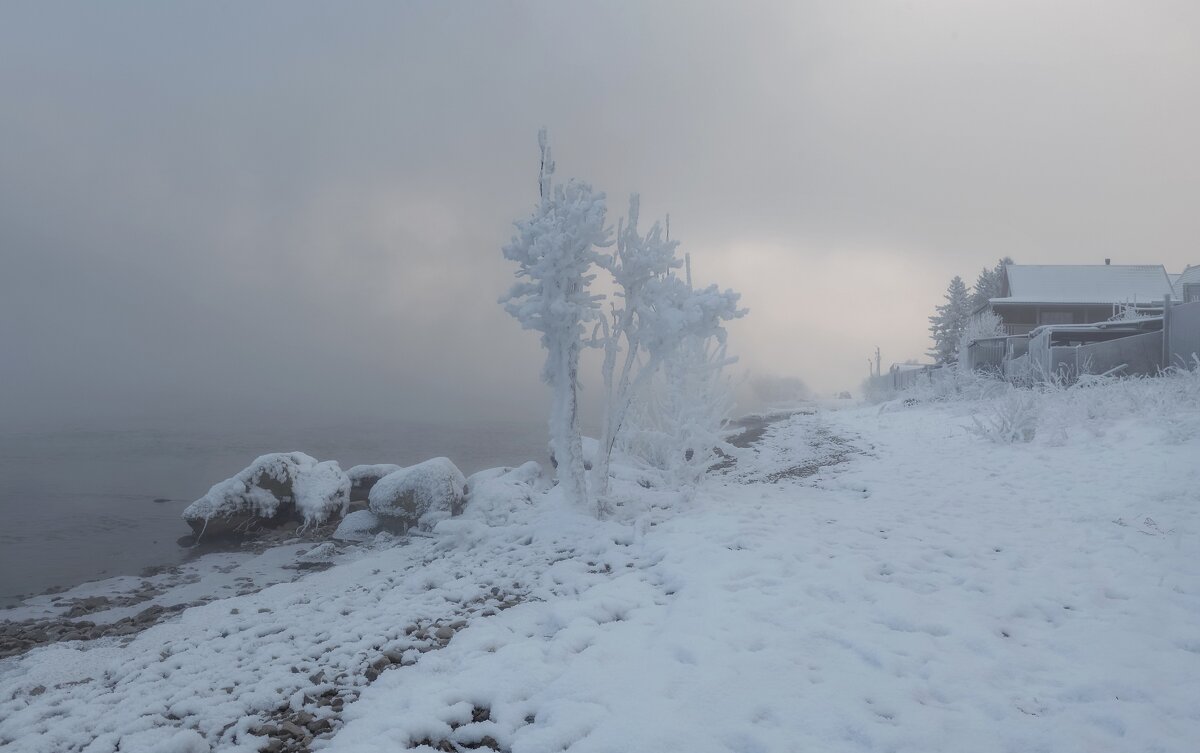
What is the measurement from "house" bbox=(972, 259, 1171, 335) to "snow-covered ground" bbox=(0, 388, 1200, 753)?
29532 mm

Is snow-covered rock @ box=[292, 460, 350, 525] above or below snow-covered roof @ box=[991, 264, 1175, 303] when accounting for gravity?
below

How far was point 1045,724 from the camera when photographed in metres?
3.17

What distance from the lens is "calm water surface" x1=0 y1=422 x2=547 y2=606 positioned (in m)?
11.4

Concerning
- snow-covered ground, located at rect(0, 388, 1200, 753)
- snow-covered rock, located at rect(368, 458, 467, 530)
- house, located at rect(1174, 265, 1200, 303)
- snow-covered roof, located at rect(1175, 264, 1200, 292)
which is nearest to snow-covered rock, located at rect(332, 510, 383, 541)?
snow-covered rock, located at rect(368, 458, 467, 530)

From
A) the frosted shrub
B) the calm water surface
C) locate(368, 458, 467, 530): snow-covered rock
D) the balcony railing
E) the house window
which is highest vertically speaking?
the house window

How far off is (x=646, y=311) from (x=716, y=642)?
5.23m

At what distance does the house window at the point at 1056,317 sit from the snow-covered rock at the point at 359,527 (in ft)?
123

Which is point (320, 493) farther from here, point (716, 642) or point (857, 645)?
point (857, 645)

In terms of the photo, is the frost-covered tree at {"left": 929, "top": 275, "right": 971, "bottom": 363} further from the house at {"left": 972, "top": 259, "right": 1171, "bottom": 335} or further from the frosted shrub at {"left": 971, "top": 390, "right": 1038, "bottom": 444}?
the frosted shrub at {"left": 971, "top": 390, "right": 1038, "bottom": 444}

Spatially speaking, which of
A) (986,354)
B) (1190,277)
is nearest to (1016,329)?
(1190,277)

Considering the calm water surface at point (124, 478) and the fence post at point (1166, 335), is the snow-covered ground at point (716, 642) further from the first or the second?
the fence post at point (1166, 335)

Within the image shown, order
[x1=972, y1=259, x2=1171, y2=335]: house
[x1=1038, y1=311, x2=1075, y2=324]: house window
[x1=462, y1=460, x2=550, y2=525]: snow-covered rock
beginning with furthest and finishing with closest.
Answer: [x1=1038, y1=311, x2=1075, y2=324]: house window, [x1=972, y1=259, x2=1171, y2=335]: house, [x1=462, y1=460, x2=550, y2=525]: snow-covered rock

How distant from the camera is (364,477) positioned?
16.1 metres

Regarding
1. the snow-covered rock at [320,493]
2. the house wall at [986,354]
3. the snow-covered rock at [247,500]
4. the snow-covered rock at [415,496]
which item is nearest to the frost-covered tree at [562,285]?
the snow-covered rock at [415,496]
